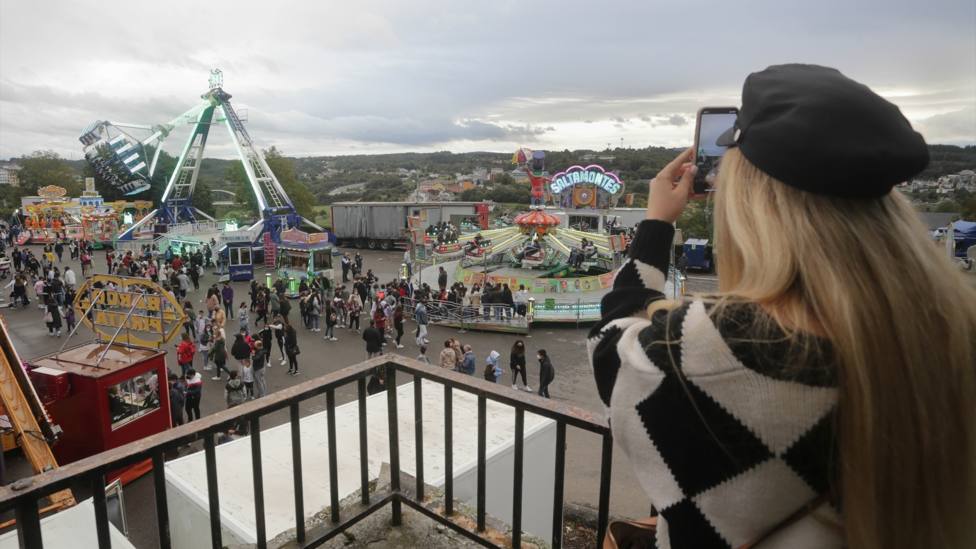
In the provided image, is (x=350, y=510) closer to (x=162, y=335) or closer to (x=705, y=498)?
(x=705, y=498)

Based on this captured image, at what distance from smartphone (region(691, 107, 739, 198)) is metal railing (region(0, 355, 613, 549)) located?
38.7 inches

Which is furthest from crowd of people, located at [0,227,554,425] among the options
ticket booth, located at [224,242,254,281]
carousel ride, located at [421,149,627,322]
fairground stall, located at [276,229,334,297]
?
ticket booth, located at [224,242,254,281]

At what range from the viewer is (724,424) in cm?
112

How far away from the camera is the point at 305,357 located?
47.2ft

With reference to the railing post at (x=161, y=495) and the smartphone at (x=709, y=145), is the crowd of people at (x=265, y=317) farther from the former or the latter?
the smartphone at (x=709, y=145)

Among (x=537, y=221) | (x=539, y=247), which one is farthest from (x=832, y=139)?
(x=539, y=247)

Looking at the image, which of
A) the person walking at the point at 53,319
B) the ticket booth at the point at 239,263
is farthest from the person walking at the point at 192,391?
the ticket booth at the point at 239,263

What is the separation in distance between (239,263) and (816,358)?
25.3 meters

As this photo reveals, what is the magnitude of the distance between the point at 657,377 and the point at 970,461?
0.58 m

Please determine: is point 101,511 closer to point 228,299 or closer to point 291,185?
point 228,299

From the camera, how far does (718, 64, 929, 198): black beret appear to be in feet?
3.59

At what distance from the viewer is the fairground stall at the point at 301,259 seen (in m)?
21.6

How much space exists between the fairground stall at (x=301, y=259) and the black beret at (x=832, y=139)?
21390 mm

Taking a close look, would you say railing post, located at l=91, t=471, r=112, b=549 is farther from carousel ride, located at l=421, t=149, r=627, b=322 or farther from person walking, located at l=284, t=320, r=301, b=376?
carousel ride, located at l=421, t=149, r=627, b=322
